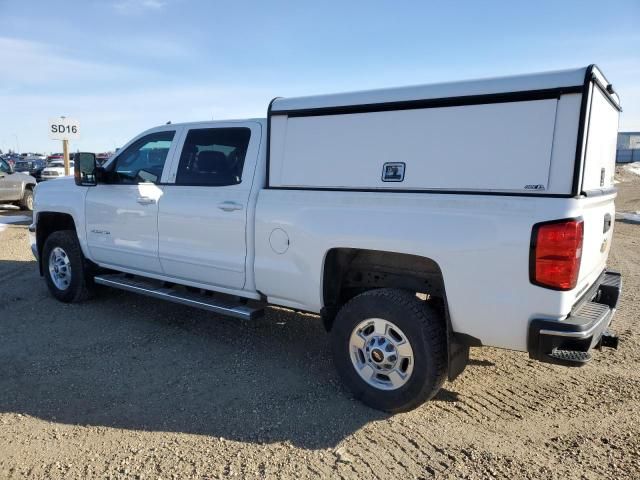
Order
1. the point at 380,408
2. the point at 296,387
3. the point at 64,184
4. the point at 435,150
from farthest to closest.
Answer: the point at 64,184 < the point at 296,387 < the point at 380,408 < the point at 435,150

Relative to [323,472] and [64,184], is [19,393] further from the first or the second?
[64,184]

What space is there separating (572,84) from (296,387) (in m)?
2.84

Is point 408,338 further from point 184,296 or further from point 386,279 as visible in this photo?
point 184,296

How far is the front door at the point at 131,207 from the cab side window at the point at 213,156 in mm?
265

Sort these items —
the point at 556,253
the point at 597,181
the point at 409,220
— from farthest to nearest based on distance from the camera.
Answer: the point at 597,181 < the point at 409,220 < the point at 556,253

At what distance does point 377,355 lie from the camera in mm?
3670

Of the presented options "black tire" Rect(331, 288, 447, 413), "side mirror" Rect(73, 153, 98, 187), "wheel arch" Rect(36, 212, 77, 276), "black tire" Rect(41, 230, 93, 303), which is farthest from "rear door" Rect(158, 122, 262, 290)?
"wheel arch" Rect(36, 212, 77, 276)

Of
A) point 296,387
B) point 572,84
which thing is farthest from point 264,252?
point 572,84

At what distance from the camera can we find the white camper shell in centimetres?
297

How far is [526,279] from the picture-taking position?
9.87 ft

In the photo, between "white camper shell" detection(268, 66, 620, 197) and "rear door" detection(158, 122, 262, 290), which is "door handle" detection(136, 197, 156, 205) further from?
"white camper shell" detection(268, 66, 620, 197)

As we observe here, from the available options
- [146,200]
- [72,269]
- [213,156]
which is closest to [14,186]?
[72,269]

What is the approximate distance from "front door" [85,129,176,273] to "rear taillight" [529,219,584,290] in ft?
11.4

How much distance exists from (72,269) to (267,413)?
3559 millimetres
